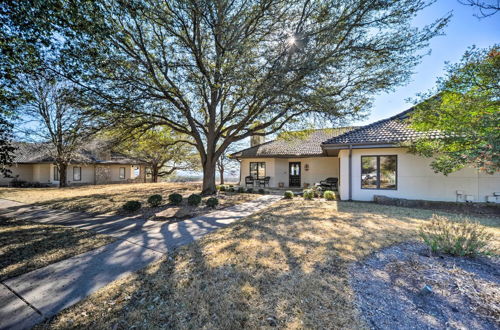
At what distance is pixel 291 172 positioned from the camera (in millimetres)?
17812

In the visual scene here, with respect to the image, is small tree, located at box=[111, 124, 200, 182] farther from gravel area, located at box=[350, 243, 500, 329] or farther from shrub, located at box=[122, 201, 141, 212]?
gravel area, located at box=[350, 243, 500, 329]

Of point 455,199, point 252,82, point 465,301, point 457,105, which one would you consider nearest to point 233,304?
point 465,301

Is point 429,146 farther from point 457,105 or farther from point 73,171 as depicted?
point 73,171

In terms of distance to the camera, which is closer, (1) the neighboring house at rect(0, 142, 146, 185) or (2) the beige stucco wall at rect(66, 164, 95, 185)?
(1) the neighboring house at rect(0, 142, 146, 185)

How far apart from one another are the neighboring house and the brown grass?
15.1 m

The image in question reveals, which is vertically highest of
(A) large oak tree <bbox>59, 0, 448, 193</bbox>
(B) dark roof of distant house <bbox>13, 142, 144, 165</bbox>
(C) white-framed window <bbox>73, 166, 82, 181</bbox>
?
(A) large oak tree <bbox>59, 0, 448, 193</bbox>

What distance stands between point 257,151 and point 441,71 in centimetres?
1321

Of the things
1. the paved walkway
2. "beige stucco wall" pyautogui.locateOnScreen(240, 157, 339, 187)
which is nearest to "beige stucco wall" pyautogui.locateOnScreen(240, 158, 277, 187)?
"beige stucco wall" pyautogui.locateOnScreen(240, 157, 339, 187)

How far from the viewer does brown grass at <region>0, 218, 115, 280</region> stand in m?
3.40

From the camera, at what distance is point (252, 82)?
257 inches

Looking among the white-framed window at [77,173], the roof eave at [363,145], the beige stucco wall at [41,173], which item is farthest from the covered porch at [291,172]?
the beige stucco wall at [41,173]

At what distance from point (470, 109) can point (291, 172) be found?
1264 centimetres

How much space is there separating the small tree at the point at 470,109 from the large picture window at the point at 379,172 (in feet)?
8.64

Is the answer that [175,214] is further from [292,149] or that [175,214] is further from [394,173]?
[292,149]
